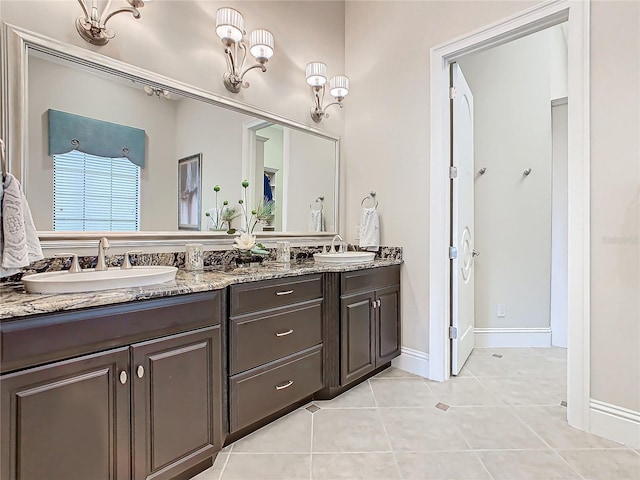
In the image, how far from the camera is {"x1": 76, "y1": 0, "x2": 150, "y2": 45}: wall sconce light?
1.59 meters

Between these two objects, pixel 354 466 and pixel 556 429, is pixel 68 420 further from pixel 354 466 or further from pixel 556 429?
pixel 556 429

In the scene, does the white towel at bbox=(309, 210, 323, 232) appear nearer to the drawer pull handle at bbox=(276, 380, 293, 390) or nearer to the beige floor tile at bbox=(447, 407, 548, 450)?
the drawer pull handle at bbox=(276, 380, 293, 390)

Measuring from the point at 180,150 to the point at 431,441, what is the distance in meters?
2.12

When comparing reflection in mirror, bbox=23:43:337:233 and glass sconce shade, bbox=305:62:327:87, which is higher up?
glass sconce shade, bbox=305:62:327:87

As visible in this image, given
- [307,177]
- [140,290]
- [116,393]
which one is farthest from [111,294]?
[307,177]

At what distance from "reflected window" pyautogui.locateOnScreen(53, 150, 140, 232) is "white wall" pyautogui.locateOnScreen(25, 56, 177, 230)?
3cm

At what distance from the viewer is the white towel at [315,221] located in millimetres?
2828

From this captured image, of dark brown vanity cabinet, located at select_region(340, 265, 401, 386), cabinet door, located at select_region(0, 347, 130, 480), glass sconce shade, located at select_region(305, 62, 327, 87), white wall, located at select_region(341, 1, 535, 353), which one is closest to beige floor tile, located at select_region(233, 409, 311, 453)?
dark brown vanity cabinet, located at select_region(340, 265, 401, 386)

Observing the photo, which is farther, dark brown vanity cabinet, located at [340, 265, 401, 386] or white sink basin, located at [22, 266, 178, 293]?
dark brown vanity cabinet, located at [340, 265, 401, 386]

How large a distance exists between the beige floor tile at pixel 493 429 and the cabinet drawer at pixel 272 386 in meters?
0.86

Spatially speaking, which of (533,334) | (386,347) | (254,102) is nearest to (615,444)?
(386,347)

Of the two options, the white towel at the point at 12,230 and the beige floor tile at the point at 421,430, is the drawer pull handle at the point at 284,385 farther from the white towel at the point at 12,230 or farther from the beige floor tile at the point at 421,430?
the white towel at the point at 12,230

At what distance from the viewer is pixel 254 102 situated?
2383mm

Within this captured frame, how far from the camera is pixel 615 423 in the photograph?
1771 millimetres
